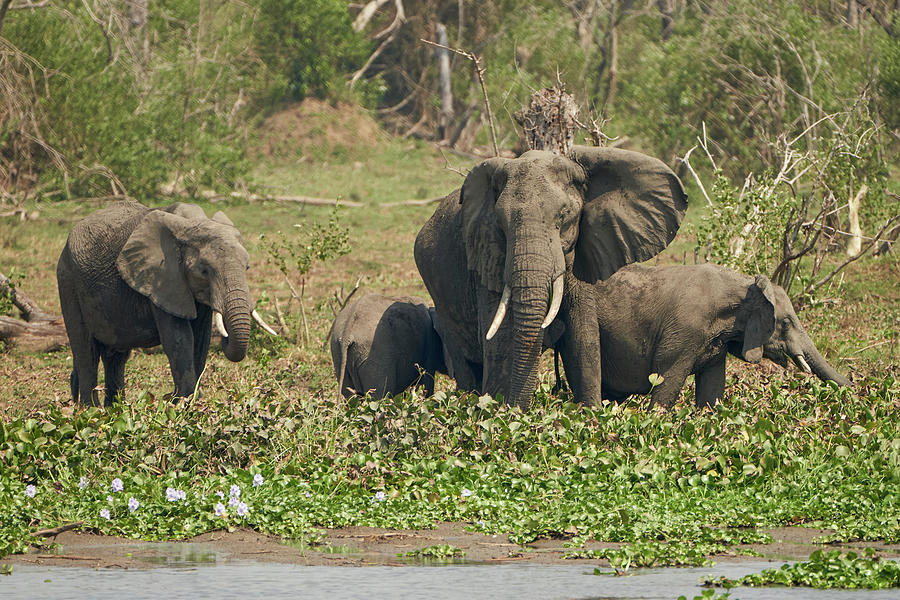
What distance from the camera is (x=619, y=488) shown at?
8055mm

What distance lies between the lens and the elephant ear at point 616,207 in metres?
10.3

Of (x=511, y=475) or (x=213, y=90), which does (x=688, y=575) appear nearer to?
(x=511, y=475)

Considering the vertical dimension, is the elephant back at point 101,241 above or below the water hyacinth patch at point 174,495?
above

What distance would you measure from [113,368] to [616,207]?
463 centimetres

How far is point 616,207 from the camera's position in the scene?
33.8 ft

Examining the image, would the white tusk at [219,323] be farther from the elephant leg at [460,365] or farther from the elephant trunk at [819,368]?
the elephant trunk at [819,368]

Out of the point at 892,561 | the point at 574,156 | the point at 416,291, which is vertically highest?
the point at 574,156

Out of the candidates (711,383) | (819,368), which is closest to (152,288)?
(711,383)

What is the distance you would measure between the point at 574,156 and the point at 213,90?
21.4 metres

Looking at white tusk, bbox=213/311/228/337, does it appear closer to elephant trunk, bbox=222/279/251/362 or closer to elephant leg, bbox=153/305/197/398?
elephant trunk, bbox=222/279/251/362

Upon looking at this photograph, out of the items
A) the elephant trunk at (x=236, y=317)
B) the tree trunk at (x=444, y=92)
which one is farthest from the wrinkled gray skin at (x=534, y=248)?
the tree trunk at (x=444, y=92)

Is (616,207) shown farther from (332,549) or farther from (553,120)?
(332,549)

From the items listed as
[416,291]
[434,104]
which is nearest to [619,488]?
[416,291]

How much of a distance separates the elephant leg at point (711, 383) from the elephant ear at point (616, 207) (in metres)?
1.04
